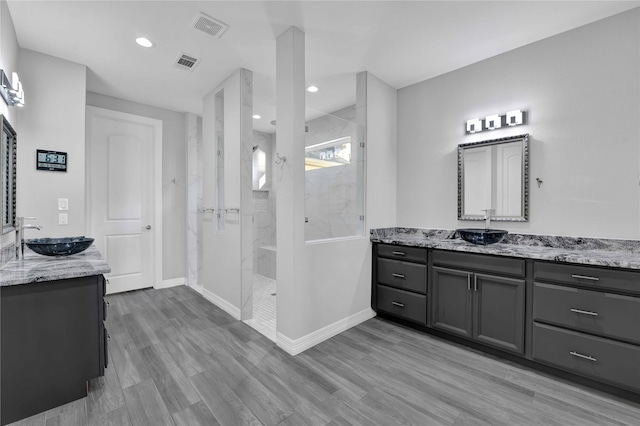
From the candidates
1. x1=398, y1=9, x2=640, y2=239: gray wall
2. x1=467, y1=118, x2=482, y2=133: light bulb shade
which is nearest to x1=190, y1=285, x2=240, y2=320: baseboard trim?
x1=398, y1=9, x2=640, y2=239: gray wall

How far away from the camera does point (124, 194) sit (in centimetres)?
386

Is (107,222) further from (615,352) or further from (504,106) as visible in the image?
(615,352)

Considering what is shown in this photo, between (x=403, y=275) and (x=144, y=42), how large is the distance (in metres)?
3.26

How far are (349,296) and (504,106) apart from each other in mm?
2387

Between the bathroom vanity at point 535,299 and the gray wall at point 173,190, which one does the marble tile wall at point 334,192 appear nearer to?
the bathroom vanity at point 535,299

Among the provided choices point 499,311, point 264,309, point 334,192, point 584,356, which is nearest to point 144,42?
point 334,192

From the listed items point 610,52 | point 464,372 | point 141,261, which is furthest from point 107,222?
point 610,52

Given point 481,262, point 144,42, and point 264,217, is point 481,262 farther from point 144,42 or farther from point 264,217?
point 264,217

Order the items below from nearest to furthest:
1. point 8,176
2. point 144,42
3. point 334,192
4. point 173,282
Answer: point 8,176 < point 144,42 < point 334,192 < point 173,282

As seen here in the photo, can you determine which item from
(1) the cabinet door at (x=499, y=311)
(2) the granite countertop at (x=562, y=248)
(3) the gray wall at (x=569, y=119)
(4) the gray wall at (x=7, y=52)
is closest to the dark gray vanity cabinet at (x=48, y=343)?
(4) the gray wall at (x=7, y=52)

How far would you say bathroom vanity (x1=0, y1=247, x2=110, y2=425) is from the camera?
152 cm

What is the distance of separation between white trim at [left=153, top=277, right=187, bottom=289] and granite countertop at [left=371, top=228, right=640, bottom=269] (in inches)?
127

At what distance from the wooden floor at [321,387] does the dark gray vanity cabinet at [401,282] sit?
0.25 m

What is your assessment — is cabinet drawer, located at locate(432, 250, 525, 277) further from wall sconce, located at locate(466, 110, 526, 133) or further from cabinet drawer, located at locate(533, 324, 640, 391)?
wall sconce, located at locate(466, 110, 526, 133)
